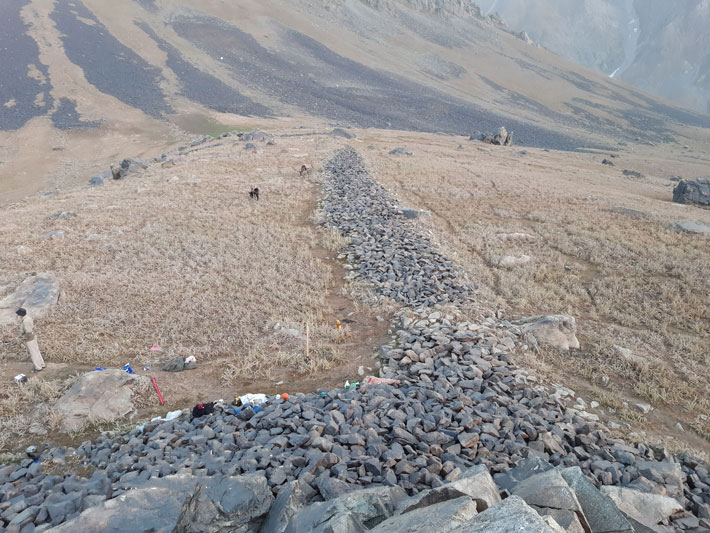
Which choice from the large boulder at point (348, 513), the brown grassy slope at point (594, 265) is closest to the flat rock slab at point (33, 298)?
the large boulder at point (348, 513)

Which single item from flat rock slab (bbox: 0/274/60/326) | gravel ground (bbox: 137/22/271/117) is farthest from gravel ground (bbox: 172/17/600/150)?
flat rock slab (bbox: 0/274/60/326)

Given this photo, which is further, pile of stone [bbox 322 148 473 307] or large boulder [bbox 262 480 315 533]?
pile of stone [bbox 322 148 473 307]

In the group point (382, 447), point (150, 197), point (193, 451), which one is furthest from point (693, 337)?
point (150, 197)

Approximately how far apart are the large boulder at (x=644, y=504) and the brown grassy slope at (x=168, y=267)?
7.53 metres

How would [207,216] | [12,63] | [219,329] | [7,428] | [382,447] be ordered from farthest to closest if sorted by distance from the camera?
1. [12,63]
2. [207,216]
3. [219,329]
4. [7,428]
5. [382,447]

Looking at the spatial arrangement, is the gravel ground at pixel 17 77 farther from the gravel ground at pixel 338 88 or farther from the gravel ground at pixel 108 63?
the gravel ground at pixel 338 88

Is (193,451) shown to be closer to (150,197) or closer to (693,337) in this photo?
(693,337)

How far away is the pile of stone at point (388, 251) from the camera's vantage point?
40.1 ft

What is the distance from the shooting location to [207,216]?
65.9ft

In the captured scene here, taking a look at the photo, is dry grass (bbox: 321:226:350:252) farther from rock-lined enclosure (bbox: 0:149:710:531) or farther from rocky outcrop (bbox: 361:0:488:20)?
rocky outcrop (bbox: 361:0:488:20)

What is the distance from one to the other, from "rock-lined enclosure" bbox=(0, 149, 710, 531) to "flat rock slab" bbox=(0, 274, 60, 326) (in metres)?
6.38

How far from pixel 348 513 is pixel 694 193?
37.5 metres

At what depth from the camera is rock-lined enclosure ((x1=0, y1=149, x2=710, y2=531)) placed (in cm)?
411

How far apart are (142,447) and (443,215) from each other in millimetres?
18917
